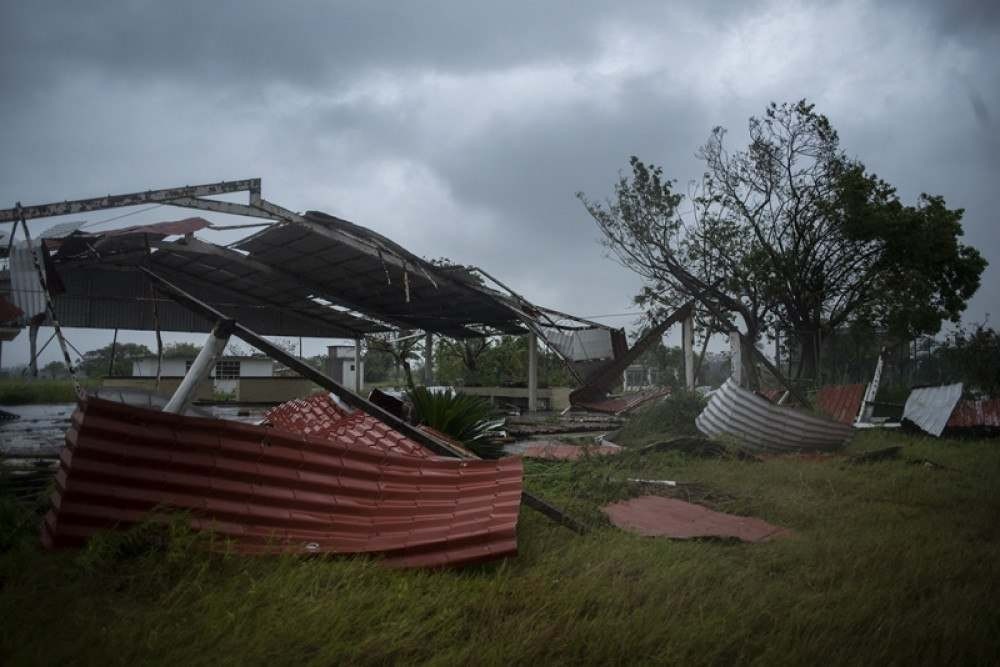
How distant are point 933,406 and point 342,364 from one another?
28928 mm

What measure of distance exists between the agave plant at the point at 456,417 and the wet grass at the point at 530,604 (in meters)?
2.30

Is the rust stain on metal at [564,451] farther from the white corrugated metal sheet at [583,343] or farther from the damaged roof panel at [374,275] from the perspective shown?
the white corrugated metal sheet at [583,343]

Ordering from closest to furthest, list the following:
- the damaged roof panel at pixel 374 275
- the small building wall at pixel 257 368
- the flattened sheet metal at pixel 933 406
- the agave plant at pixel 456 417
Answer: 1. the agave plant at pixel 456 417
2. the flattened sheet metal at pixel 933 406
3. the damaged roof panel at pixel 374 275
4. the small building wall at pixel 257 368

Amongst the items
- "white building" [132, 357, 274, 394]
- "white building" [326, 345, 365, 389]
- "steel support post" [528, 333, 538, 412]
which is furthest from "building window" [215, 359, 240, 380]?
"steel support post" [528, 333, 538, 412]

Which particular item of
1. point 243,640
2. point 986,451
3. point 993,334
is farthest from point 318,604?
point 993,334

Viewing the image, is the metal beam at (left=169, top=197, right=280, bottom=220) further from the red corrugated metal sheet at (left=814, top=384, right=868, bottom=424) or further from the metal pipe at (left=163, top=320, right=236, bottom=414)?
the red corrugated metal sheet at (left=814, top=384, right=868, bottom=424)

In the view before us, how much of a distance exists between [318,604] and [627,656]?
115 cm

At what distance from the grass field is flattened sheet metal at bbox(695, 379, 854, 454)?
4.11 meters

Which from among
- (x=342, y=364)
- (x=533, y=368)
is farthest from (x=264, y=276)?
(x=342, y=364)

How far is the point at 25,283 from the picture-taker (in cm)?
761

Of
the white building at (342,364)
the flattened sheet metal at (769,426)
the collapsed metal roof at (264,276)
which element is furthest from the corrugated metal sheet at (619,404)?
the flattened sheet metal at (769,426)

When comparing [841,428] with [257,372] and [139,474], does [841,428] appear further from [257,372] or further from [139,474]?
[257,372]

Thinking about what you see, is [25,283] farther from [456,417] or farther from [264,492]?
[264,492]

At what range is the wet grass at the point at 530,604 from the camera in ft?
7.02
